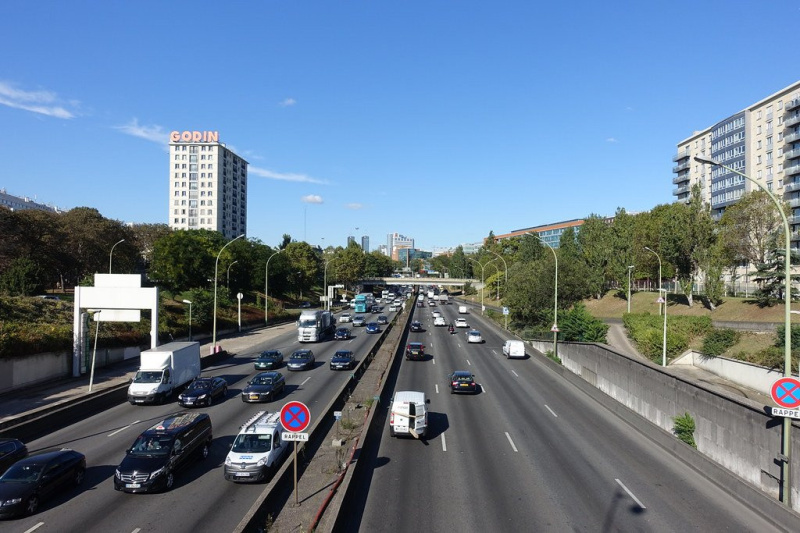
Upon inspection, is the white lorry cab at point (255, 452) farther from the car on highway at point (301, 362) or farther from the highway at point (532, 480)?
the car on highway at point (301, 362)

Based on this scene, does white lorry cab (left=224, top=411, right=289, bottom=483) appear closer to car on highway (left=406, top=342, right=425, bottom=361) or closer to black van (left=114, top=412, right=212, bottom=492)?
black van (left=114, top=412, right=212, bottom=492)

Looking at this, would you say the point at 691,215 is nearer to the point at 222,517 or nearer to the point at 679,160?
the point at 222,517

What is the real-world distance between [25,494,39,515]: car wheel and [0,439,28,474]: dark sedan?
10.5ft

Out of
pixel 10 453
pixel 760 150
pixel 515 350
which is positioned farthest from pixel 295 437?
pixel 760 150

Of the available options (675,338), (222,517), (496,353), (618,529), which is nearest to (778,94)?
(675,338)

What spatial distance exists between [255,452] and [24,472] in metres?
6.01

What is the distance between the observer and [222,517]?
42.8 ft

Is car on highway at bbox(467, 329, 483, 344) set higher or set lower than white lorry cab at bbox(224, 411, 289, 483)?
lower

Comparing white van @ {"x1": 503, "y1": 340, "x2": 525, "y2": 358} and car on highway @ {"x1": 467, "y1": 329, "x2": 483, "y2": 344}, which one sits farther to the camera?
car on highway @ {"x1": 467, "y1": 329, "x2": 483, "y2": 344}

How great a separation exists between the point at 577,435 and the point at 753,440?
6365mm

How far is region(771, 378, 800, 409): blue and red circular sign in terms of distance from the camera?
1348cm

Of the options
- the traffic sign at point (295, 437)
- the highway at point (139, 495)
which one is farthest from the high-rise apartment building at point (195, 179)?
the traffic sign at point (295, 437)

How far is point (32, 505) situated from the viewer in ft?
43.5

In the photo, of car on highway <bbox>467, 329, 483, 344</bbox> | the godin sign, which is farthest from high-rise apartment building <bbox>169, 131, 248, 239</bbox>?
car on highway <bbox>467, 329, 483, 344</bbox>
